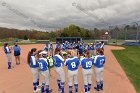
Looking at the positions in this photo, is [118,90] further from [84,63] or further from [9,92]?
[9,92]

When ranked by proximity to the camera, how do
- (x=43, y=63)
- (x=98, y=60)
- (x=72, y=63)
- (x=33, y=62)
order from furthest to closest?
(x=33, y=62) → (x=98, y=60) → (x=43, y=63) → (x=72, y=63)

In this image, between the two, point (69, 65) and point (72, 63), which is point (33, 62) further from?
point (72, 63)

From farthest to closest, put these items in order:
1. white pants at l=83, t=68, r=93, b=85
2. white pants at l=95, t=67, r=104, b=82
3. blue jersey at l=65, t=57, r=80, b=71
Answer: white pants at l=95, t=67, r=104, b=82 < white pants at l=83, t=68, r=93, b=85 < blue jersey at l=65, t=57, r=80, b=71

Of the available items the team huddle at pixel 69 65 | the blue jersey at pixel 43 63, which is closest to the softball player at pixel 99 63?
the team huddle at pixel 69 65

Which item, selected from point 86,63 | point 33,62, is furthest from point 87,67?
point 33,62

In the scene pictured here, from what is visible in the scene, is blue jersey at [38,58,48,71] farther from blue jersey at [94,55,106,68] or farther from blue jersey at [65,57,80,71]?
blue jersey at [94,55,106,68]

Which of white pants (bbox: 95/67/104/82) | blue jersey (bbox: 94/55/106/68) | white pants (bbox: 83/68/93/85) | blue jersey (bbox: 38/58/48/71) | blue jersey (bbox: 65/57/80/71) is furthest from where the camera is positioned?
white pants (bbox: 95/67/104/82)

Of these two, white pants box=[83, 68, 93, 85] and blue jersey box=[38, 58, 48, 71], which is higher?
blue jersey box=[38, 58, 48, 71]

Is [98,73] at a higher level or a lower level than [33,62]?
lower

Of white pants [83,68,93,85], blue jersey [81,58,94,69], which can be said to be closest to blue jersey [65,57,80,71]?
blue jersey [81,58,94,69]

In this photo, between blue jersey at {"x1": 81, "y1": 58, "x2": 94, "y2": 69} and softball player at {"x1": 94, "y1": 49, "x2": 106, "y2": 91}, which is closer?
blue jersey at {"x1": 81, "y1": 58, "x2": 94, "y2": 69}

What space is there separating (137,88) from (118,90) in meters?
1.15

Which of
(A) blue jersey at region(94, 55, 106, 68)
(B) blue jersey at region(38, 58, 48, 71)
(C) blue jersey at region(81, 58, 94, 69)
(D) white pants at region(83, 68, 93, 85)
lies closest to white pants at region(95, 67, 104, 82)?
(A) blue jersey at region(94, 55, 106, 68)

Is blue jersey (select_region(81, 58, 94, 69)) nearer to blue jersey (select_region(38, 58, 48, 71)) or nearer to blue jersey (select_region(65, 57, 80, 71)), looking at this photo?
blue jersey (select_region(65, 57, 80, 71))
